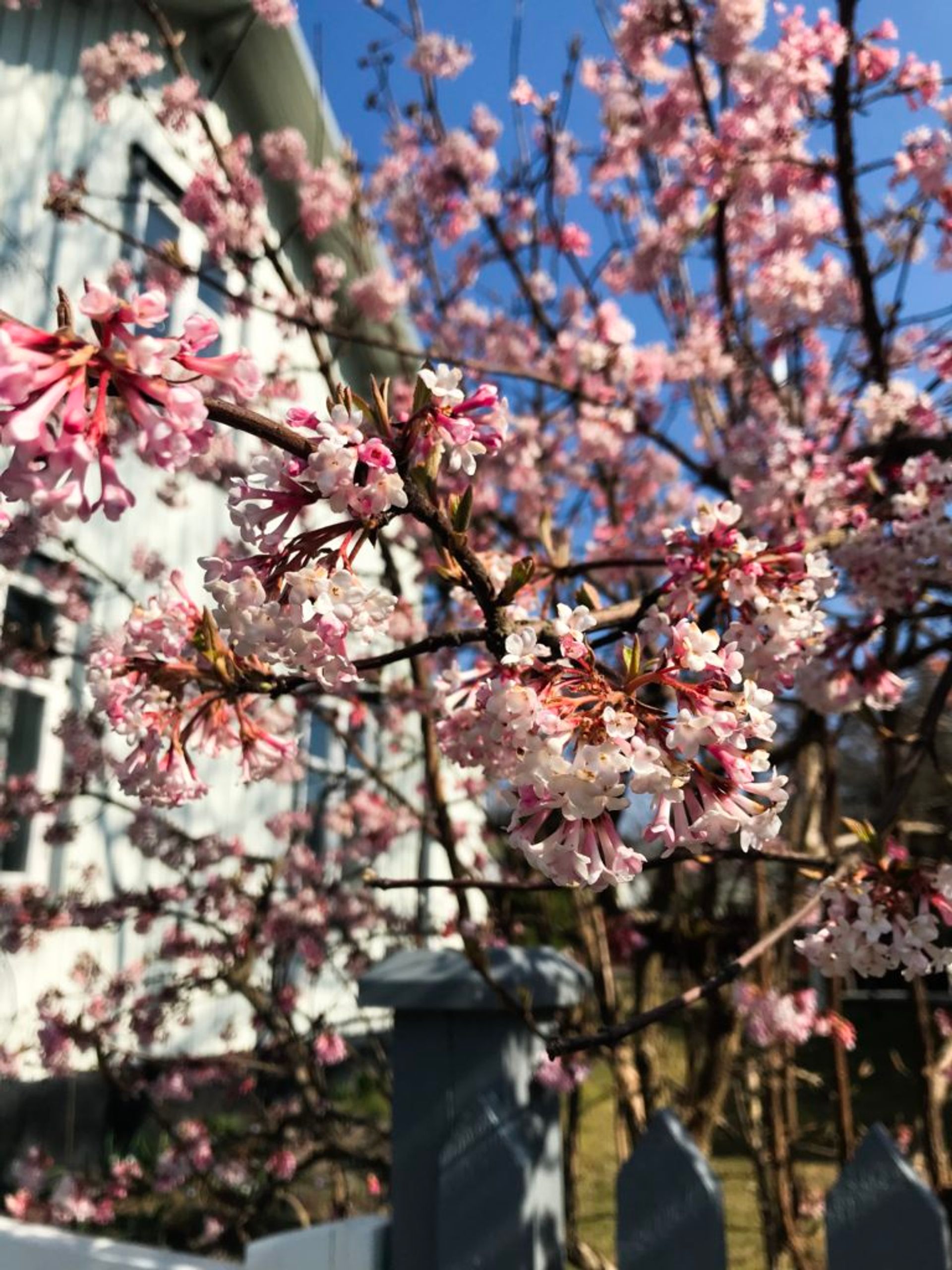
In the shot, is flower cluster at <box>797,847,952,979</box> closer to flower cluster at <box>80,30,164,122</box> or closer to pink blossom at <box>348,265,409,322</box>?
flower cluster at <box>80,30,164,122</box>

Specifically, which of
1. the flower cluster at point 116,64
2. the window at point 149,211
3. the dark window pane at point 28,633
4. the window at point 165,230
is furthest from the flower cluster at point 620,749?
the window at point 149,211

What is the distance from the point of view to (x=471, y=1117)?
5.44 feet

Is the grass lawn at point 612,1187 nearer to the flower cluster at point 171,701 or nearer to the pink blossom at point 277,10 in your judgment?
the flower cluster at point 171,701

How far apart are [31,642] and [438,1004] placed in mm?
3846

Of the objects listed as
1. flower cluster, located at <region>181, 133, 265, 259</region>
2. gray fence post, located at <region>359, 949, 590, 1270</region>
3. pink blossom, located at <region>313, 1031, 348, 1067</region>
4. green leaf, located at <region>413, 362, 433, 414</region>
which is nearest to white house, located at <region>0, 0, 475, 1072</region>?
flower cluster, located at <region>181, 133, 265, 259</region>

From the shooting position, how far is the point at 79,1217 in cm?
377

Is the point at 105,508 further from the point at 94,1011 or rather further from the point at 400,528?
the point at 94,1011

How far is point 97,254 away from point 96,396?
5.84 meters

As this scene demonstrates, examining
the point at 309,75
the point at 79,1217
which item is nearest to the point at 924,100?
the point at 79,1217

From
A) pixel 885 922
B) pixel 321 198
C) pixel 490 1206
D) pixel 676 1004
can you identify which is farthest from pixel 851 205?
pixel 321 198

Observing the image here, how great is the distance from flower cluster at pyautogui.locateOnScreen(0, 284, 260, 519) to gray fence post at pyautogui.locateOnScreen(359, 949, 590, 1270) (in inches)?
46.4

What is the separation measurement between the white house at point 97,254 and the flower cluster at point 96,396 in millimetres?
3546

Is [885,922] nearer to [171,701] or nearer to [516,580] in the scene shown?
[516,580]

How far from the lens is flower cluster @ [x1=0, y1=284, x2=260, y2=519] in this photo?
810 millimetres
